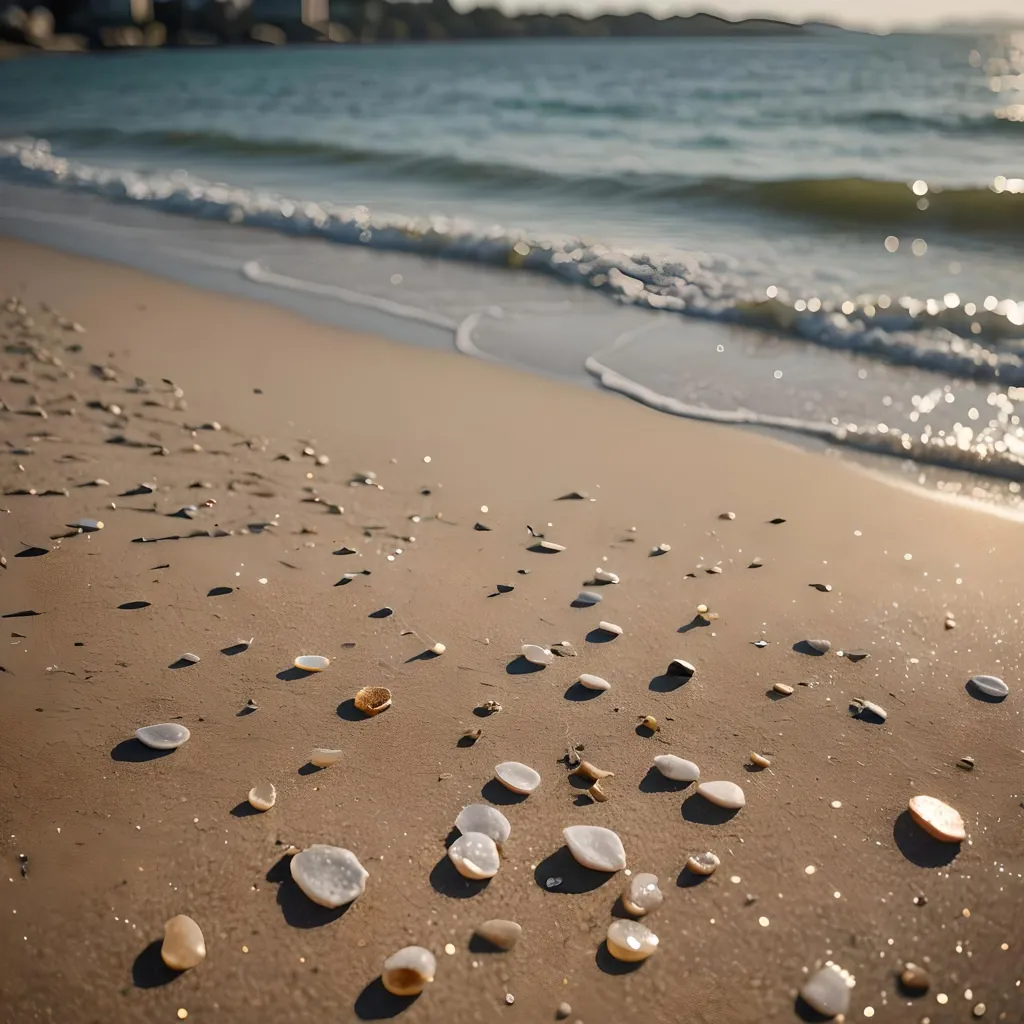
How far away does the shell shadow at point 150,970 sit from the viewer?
150cm

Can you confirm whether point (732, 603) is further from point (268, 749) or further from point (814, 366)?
point (814, 366)

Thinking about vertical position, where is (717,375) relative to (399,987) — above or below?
above

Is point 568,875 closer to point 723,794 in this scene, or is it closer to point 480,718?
point 723,794

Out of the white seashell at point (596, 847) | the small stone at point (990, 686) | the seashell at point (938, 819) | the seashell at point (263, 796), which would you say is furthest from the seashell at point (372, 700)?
the small stone at point (990, 686)

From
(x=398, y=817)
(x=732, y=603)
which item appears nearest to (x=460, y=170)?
(x=732, y=603)

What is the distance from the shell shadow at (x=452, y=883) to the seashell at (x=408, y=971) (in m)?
0.15

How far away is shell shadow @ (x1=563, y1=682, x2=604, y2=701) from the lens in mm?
2207

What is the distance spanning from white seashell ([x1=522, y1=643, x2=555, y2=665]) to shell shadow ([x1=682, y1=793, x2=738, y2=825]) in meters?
0.54

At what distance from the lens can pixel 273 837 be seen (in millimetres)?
1781

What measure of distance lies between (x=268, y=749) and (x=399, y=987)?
26.8 inches

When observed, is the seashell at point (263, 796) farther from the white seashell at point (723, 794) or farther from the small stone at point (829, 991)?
the small stone at point (829, 991)

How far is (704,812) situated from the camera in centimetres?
188

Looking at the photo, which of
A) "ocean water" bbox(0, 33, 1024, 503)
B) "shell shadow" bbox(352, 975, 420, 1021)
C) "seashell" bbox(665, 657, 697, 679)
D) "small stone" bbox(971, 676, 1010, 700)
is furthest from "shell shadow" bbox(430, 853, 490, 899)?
"ocean water" bbox(0, 33, 1024, 503)

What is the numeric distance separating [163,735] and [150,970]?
1.93ft
